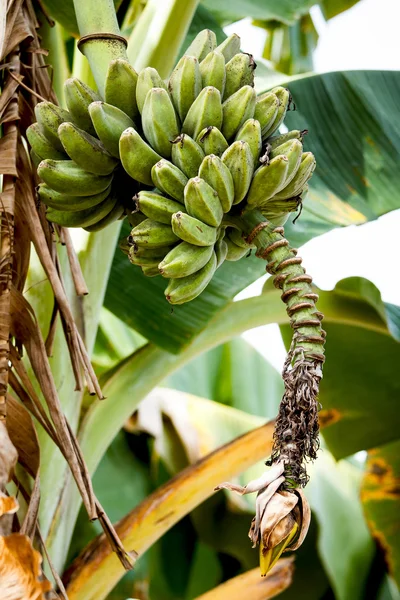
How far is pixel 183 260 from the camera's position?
515 millimetres

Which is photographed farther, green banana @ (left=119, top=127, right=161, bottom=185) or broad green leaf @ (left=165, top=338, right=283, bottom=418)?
broad green leaf @ (left=165, top=338, right=283, bottom=418)

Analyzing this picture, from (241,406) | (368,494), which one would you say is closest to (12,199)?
(368,494)

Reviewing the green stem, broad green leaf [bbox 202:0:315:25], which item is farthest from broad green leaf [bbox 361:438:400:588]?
the green stem

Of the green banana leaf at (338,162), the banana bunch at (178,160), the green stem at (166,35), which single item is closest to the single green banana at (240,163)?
the banana bunch at (178,160)

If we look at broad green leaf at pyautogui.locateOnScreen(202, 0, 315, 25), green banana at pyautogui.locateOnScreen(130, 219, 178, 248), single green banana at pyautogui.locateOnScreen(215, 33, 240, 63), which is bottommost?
green banana at pyautogui.locateOnScreen(130, 219, 178, 248)

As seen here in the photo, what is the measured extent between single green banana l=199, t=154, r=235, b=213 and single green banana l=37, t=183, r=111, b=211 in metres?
0.14

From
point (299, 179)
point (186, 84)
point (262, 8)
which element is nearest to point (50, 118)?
point (186, 84)

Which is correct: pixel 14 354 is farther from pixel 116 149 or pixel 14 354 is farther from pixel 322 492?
pixel 322 492

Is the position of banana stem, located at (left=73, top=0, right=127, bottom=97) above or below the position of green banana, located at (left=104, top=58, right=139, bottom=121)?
above

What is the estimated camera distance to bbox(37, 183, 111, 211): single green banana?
606 millimetres

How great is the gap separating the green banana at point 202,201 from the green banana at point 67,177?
4.8 inches

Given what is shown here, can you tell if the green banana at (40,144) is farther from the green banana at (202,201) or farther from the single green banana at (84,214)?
the green banana at (202,201)

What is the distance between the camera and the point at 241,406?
7.12 ft

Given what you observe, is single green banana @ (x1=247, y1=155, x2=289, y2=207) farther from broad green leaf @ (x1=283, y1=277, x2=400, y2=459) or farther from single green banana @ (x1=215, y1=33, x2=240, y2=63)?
broad green leaf @ (x1=283, y1=277, x2=400, y2=459)
